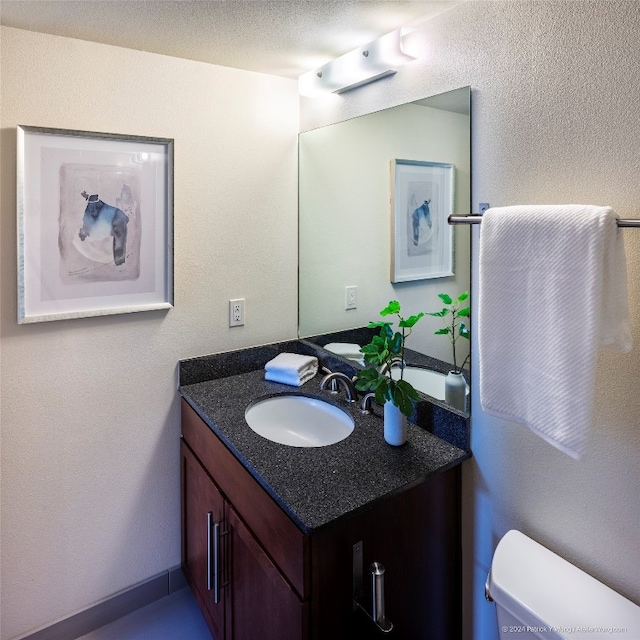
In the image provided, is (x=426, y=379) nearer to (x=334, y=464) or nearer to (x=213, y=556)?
(x=334, y=464)

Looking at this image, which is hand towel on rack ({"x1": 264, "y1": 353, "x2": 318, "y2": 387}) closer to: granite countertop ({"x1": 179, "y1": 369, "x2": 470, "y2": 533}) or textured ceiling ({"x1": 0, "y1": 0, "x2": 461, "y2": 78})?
granite countertop ({"x1": 179, "y1": 369, "x2": 470, "y2": 533})

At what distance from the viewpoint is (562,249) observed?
0.87 metres

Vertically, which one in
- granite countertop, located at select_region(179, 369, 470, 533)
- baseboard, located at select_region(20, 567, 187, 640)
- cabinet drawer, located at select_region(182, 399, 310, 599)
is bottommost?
baseboard, located at select_region(20, 567, 187, 640)

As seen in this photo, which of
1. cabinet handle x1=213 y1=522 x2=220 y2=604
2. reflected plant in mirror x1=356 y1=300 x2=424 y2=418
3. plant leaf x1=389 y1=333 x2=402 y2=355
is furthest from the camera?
cabinet handle x1=213 y1=522 x2=220 y2=604

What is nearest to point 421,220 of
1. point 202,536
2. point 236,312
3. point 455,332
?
point 455,332

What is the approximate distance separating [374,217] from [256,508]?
1.06 metres

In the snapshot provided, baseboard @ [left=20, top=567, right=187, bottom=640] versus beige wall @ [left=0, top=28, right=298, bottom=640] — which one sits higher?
beige wall @ [left=0, top=28, right=298, bottom=640]

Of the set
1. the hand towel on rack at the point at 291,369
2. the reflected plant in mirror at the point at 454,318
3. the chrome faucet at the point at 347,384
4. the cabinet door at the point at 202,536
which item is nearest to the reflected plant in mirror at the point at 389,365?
the reflected plant in mirror at the point at 454,318

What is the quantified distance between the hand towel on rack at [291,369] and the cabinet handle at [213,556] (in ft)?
1.78

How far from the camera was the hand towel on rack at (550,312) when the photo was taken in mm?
831

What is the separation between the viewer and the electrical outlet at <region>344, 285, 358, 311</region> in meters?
1.79

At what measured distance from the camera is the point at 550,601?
3.13 ft

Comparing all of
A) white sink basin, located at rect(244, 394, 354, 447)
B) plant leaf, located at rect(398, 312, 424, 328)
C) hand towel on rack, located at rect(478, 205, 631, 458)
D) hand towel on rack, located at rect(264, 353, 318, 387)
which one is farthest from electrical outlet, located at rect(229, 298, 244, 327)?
hand towel on rack, located at rect(478, 205, 631, 458)

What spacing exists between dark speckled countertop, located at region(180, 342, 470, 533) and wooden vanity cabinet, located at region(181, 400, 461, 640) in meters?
0.04
